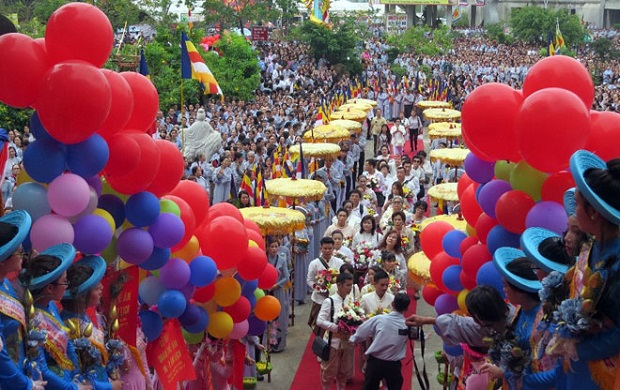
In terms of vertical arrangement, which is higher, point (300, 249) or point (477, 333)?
point (477, 333)

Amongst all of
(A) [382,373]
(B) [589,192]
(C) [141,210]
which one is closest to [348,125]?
(A) [382,373]

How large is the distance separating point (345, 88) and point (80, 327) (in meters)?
23.3

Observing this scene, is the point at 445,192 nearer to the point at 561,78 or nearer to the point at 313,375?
the point at 313,375

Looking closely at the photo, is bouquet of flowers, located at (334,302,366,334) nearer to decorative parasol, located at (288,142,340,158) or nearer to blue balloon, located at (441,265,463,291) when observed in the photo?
blue balloon, located at (441,265,463,291)

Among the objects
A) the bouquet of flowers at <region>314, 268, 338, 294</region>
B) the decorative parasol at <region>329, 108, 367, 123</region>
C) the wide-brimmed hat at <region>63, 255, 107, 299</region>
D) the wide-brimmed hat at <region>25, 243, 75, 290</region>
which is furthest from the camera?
the decorative parasol at <region>329, 108, 367, 123</region>

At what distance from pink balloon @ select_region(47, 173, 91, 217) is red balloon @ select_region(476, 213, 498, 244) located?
2.77 meters

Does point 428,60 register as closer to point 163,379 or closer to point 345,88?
point 345,88

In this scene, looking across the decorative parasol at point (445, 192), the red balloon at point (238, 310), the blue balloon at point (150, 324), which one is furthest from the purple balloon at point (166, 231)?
the decorative parasol at point (445, 192)

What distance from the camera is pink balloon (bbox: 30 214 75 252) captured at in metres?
5.56

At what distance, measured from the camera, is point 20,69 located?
564cm

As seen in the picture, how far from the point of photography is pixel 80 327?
5.43 metres

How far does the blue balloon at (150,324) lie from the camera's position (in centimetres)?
667

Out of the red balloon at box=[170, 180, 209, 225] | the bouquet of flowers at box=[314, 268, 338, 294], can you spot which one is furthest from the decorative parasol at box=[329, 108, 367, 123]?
the red balloon at box=[170, 180, 209, 225]

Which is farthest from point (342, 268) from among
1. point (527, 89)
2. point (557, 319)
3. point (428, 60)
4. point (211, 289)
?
point (428, 60)
